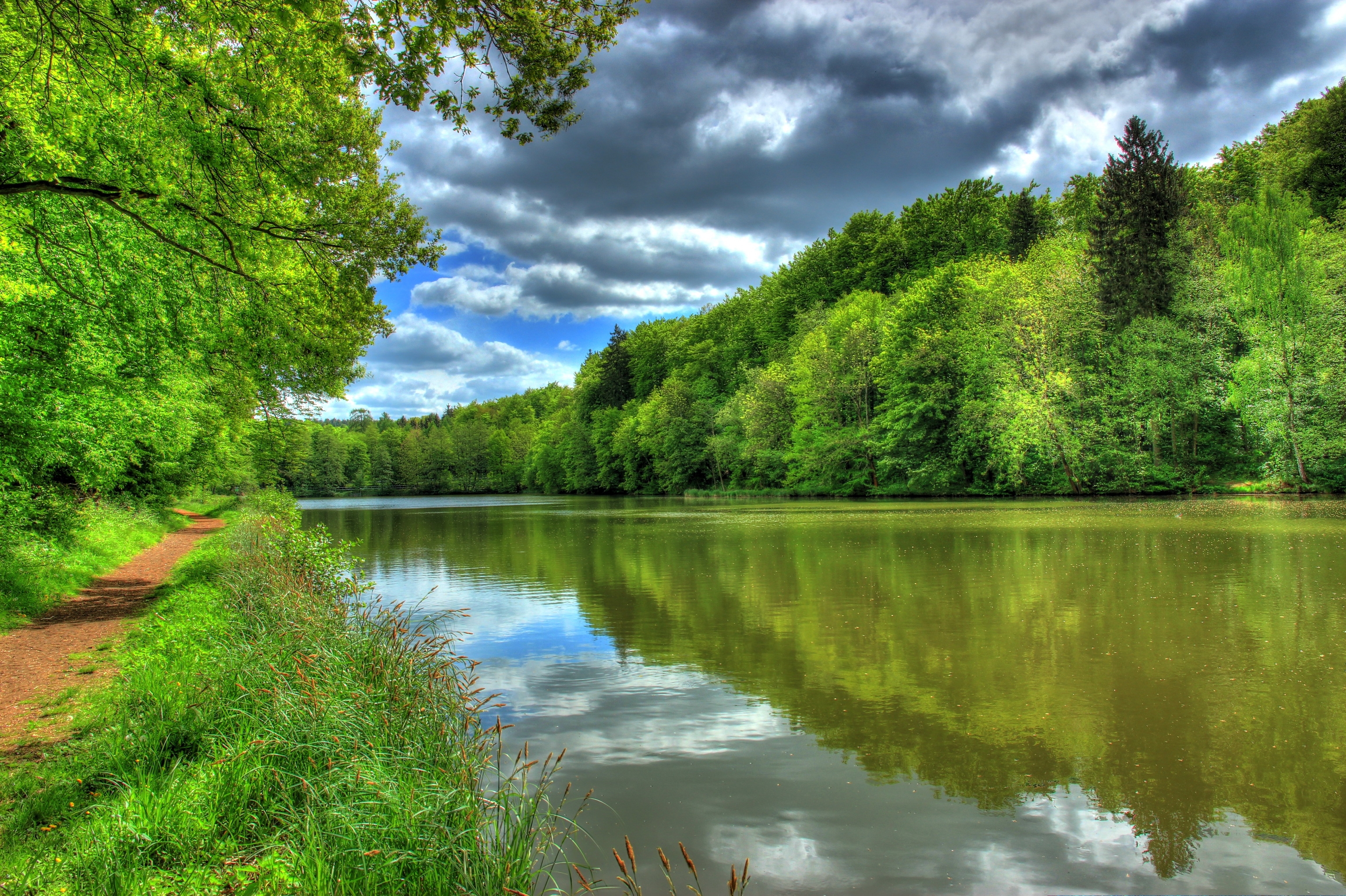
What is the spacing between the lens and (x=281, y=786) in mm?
4641

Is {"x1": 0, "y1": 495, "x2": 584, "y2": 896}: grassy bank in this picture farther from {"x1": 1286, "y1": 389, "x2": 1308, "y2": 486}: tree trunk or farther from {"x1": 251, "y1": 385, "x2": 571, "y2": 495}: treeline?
{"x1": 251, "y1": 385, "x2": 571, "y2": 495}: treeline

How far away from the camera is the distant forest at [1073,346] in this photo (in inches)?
1378

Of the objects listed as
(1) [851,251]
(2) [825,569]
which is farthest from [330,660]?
(1) [851,251]

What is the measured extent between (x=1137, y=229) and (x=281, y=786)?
48.9m

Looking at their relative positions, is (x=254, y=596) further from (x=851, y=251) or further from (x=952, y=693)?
(x=851, y=251)

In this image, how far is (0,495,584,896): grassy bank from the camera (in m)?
3.66

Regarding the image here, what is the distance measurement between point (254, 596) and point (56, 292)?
192 inches

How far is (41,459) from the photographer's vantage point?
12.1 m

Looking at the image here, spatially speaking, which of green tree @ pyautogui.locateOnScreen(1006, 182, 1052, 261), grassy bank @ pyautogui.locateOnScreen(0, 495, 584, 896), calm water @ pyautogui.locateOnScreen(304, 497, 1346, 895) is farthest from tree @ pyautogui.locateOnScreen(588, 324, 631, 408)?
grassy bank @ pyautogui.locateOnScreen(0, 495, 584, 896)

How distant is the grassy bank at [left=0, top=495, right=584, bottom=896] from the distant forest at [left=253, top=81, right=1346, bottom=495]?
17.3 meters

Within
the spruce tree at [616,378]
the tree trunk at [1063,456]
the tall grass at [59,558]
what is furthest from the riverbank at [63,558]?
the spruce tree at [616,378]

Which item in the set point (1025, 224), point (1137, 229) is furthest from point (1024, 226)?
point (1137, 229)

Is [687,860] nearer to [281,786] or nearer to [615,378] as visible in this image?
[281,786]

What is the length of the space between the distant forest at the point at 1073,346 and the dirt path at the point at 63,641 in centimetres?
703
